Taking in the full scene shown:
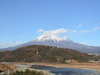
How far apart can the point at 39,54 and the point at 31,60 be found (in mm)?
12770

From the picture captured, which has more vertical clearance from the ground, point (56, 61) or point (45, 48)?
point (45, 48)

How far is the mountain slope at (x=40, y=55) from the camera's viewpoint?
141500mm

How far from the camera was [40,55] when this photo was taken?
150 m

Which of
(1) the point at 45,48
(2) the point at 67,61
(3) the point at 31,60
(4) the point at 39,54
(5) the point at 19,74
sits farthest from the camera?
(1) the point at 45,48

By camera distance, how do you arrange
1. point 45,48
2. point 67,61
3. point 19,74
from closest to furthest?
point 19,74
point 67,61
point 45,48

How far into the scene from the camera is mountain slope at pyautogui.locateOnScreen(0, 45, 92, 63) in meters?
142

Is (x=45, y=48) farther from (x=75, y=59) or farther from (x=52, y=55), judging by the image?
(x=75, y=59)

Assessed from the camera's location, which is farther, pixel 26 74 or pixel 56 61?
pixel 56 61

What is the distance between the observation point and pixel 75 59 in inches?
5487

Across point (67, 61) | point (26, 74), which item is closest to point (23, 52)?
point (67, 61)

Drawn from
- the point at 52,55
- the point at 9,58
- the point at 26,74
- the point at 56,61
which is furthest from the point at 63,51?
the point at 26,74

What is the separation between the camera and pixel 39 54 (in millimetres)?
154000

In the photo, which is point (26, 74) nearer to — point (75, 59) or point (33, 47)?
point (75, 59)

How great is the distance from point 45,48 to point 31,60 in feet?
96.5
